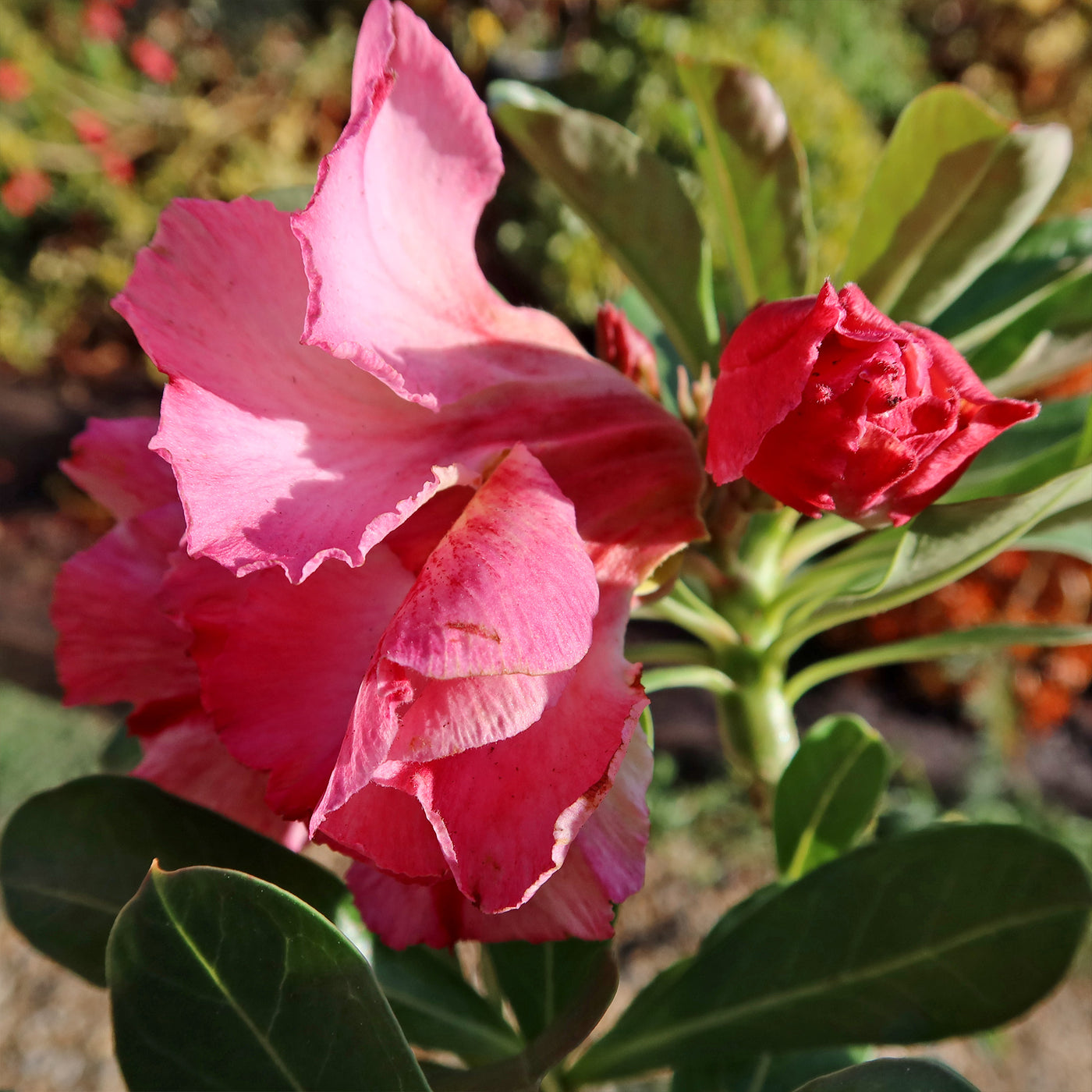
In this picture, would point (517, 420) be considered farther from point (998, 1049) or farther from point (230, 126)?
point (230, 126)

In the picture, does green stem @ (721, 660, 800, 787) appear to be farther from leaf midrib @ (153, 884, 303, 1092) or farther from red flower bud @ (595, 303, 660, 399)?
leaf midrib @ (153, 884, 303, 1092)

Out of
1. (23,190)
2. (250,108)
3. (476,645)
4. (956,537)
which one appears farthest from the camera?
(250,108)

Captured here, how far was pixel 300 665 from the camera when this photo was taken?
346 mm

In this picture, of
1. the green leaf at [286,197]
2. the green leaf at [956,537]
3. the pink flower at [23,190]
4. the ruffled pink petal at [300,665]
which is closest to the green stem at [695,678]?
the green leaf at [956,537]

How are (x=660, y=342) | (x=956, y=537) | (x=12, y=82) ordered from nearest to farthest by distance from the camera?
(x=956, y=537) → (x=660, y=342) → (x=12, y=82)

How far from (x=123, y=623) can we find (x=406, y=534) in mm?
169

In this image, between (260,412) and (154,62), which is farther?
(154,62)

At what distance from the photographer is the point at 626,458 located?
1.32 ft

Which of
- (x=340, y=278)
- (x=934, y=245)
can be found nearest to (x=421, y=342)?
(x=340, y=278)

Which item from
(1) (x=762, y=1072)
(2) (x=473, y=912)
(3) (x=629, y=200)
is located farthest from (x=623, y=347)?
(1) (x=762, y=1072)

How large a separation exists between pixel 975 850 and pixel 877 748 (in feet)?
0.37

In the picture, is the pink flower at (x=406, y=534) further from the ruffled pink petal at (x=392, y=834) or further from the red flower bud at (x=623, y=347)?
the red flower bud at (x=623, y=347)

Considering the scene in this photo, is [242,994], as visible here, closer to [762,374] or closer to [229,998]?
[229,998]

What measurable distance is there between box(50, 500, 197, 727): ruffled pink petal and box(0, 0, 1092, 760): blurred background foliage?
255cm
